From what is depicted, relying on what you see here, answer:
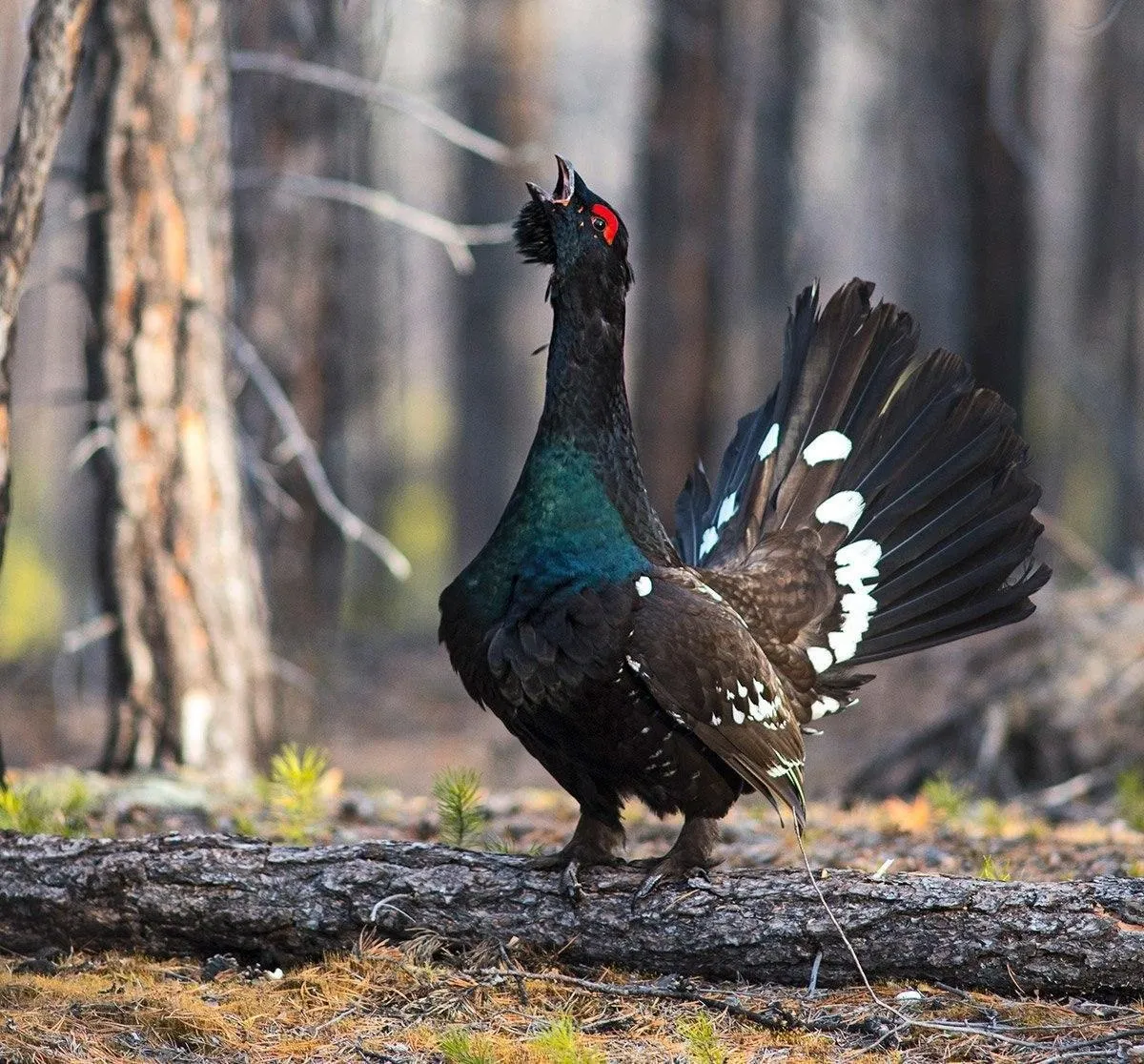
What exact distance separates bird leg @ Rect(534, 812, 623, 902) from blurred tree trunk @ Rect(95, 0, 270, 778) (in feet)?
10.4

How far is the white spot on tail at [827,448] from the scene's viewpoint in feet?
18.4

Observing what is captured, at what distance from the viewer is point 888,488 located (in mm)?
5547

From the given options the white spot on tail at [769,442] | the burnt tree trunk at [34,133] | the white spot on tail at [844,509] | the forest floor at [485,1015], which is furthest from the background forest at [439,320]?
the forest floor at [485,1015]

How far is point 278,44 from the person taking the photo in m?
9.44

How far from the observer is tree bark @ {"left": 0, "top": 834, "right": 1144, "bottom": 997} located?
395 cm

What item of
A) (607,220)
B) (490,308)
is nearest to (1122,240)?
(490,308)

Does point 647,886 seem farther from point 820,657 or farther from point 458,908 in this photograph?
point 820,657

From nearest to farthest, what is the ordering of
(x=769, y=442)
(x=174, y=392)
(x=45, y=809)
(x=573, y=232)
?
(x=573, y=232) → (x=45, y=809) → (x=769, y=442) → (x=174, y=392)

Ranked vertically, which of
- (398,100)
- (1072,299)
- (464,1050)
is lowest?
(464,1050)

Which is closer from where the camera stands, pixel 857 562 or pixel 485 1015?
pixel 485 1015

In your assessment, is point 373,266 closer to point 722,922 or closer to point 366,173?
point 366,173

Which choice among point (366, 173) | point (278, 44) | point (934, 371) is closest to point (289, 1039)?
point (934, 371)

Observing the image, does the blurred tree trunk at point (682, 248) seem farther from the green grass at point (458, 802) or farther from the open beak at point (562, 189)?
the open beak at point (562, 189)

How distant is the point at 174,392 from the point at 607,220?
10.3 ft
